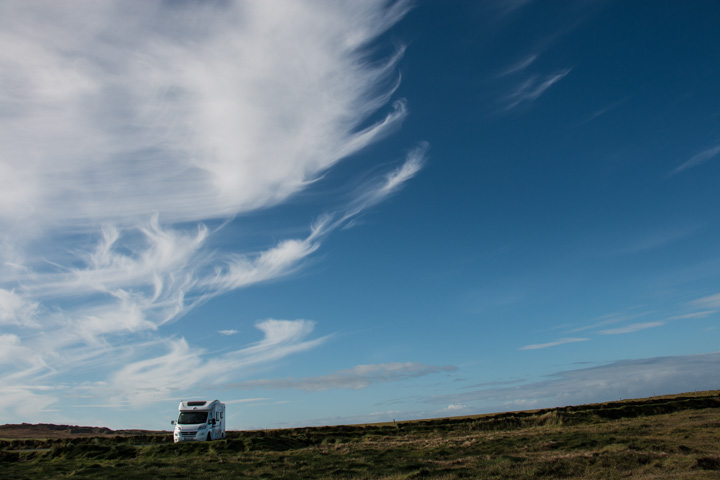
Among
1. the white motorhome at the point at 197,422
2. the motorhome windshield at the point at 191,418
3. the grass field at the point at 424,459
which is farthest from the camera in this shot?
the motorhome windshield at the point at 191,418

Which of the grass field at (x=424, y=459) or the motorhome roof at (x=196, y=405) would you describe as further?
the motorhome roof at (x=196, y=405)

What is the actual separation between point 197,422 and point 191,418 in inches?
32.8

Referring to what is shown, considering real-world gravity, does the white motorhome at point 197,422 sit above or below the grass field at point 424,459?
above

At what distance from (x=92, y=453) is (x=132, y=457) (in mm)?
4501

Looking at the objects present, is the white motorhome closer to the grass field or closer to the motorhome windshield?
the motorhome windshield

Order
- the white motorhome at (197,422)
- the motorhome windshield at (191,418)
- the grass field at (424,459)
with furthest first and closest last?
the motorhome windshield at (191,418) → the white motorhome at (197,422) → the grass field at (424,459)

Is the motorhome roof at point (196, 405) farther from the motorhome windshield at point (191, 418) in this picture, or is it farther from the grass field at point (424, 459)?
the grass field at point (424, 459)

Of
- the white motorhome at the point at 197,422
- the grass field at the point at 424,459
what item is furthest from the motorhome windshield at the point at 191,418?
the grass field at the point at 424,459

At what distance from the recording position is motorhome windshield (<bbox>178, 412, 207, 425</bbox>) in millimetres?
46391

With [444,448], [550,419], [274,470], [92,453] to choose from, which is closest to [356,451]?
[444,448]

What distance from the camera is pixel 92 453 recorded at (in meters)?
40.8

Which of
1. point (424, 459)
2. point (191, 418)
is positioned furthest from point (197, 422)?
point (424, 459)

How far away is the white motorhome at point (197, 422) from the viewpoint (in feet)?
149

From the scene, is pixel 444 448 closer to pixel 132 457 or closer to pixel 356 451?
pixel 356 451
